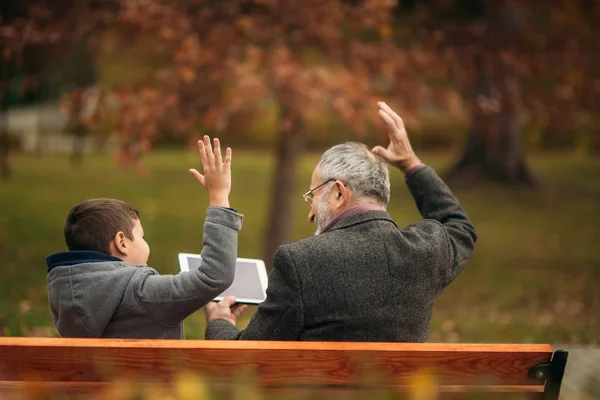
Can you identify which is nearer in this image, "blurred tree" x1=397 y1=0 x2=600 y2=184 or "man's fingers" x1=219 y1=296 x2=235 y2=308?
"man's fingers" x1=219 y1=296 x2=235 y2=308

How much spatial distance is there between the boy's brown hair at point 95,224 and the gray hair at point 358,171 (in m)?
0.70

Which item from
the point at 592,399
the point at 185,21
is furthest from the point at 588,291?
the point at 592,399

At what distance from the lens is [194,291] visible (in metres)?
2.96

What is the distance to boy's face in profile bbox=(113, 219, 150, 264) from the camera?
3.12 m

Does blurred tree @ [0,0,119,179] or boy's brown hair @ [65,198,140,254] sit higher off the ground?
blurred tree @ [0,0,119,179]

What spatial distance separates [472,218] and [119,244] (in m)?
13.3

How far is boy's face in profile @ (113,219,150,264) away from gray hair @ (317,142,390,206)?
64 cm

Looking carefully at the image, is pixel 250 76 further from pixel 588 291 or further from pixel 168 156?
pixel 168 156

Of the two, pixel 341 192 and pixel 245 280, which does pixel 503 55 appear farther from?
pixel 341 192

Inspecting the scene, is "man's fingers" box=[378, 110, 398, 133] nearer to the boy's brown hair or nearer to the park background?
the boy's brown hair

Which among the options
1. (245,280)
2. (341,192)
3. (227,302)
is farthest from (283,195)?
(341,192)

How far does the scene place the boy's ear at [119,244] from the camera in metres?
3.08

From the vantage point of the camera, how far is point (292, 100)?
29.4ft

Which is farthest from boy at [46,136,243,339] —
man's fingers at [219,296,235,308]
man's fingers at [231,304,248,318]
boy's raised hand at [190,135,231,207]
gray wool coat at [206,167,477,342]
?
man's fingers at [231,304,248,318]
